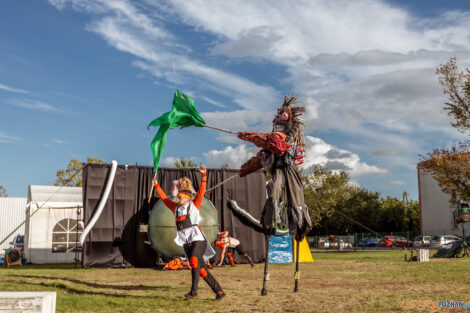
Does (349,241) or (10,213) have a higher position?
(10,213)

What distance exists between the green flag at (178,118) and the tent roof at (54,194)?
1216 centimetres

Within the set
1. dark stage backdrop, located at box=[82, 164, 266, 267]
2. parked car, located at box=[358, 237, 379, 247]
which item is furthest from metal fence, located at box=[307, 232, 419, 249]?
dark stage backdrop, located at box=[82, 164, 266, 267]

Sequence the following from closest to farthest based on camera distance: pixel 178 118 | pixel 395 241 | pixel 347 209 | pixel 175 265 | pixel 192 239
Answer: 1. pixel 192 239
2. pixel 178 118
3. pixel 175 265
4. pixel 395 241
5. pixel 347 209

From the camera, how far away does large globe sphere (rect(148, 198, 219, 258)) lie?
484 inches

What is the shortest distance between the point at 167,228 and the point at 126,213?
2.52m

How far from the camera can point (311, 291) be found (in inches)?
287

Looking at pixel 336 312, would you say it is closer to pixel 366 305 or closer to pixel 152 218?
pixel 366 305

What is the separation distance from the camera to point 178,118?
813cm

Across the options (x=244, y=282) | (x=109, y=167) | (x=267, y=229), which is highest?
(x=109, y=167)

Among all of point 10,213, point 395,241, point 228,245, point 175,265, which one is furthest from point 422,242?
point 10,213

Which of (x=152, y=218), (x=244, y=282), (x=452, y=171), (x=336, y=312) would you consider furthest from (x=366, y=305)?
(x=452, y=171)

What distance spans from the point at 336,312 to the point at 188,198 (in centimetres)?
290

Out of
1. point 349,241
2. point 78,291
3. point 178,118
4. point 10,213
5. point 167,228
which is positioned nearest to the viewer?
point 78,291

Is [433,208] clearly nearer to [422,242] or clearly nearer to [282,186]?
[422,242]
